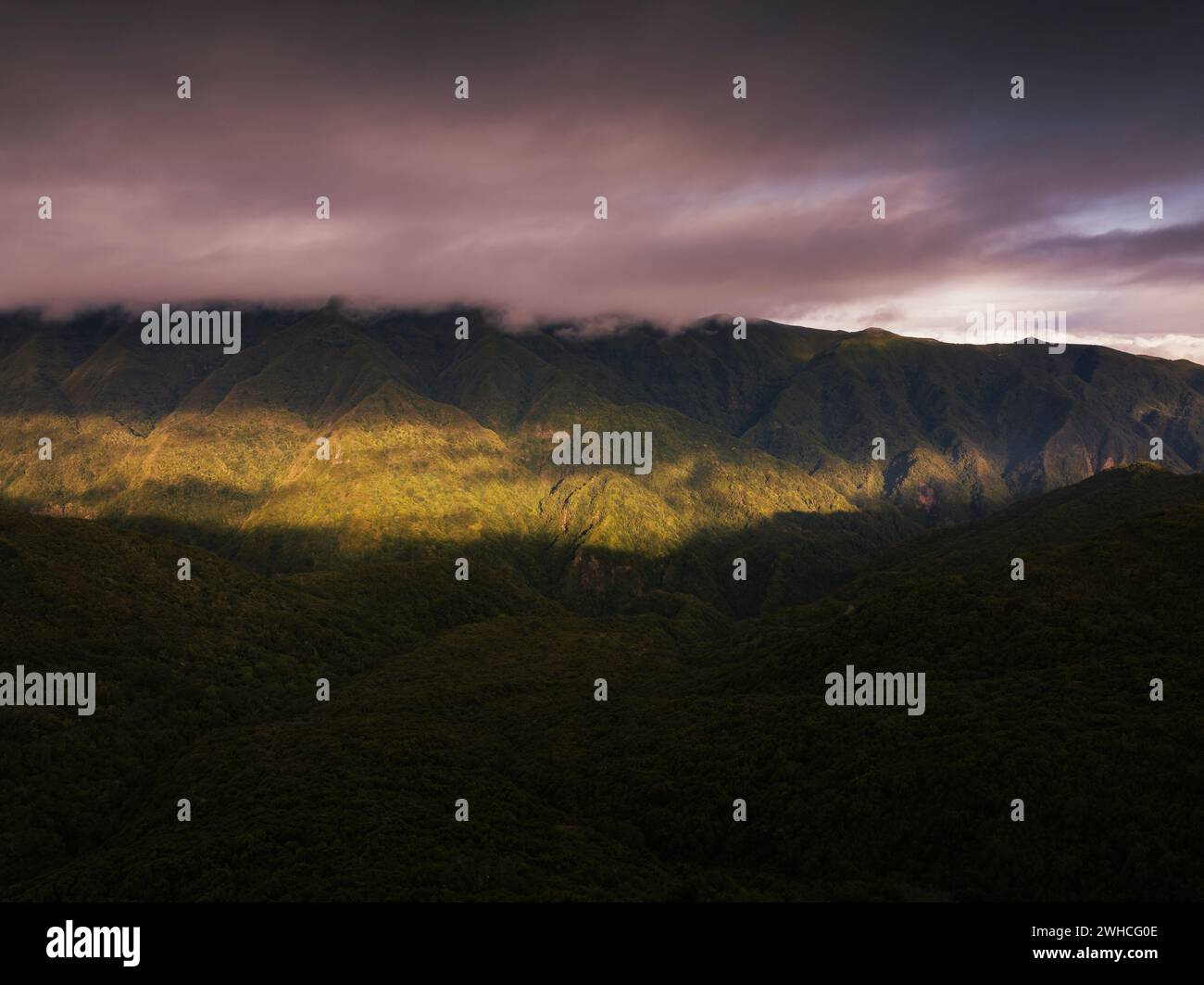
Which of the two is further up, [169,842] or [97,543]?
[97,543]

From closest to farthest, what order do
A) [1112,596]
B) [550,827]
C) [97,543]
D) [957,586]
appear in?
[550,827]
[1112,596]
[957,586]
[97,543]

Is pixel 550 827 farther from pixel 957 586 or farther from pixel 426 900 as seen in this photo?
pixel 957 586

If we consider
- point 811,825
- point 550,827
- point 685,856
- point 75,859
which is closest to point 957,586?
point 811,825

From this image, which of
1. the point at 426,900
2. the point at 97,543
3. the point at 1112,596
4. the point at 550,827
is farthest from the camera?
the point at 97,543

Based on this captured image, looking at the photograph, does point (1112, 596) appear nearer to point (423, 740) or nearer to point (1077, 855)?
point (1077, 855)
